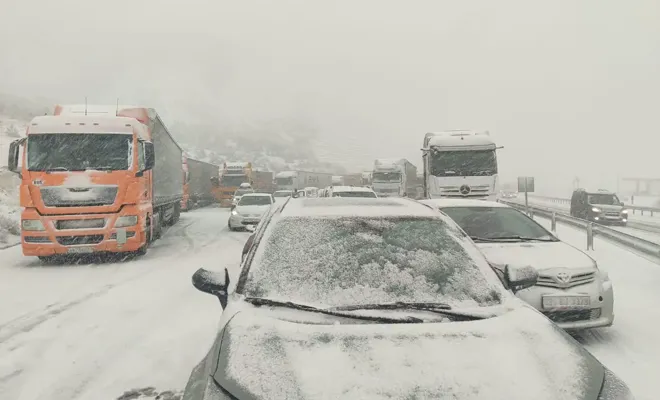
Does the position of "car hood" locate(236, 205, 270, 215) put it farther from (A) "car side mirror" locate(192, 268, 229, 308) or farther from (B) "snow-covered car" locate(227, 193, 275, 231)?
(A) "car side mirror" locate(192, 268, 229, 308)

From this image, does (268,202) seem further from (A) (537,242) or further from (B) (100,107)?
(A) (537,242)

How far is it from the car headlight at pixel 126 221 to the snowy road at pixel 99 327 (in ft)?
2.96

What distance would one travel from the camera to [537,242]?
723cm

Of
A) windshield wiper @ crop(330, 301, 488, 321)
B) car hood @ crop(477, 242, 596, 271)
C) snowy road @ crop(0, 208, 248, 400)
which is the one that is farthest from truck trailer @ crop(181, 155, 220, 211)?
windshield wiper @ crop(330, 301, 488, 321)

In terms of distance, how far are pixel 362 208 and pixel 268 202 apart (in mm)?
17020

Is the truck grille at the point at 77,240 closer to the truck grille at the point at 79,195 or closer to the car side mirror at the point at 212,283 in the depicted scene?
the truck grille at the point at 79,195

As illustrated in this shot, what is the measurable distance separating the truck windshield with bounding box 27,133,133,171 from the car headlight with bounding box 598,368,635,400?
36.7 feet

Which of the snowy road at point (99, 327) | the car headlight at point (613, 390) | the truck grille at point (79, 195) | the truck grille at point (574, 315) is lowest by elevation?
the snowy road at point (99, 327)

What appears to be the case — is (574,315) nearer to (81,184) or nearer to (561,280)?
(561,280)

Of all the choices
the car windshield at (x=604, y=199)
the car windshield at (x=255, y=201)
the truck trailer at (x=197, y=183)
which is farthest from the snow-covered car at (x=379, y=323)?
the truck trailer at (x=197, y=183)

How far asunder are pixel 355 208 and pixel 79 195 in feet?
30.5

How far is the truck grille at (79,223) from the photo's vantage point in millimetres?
11547

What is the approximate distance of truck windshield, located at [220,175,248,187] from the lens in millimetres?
37969

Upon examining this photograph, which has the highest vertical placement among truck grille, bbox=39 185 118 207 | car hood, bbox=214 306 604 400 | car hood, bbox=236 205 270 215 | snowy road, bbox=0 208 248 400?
truck grille, bbox=39 185 118 207
